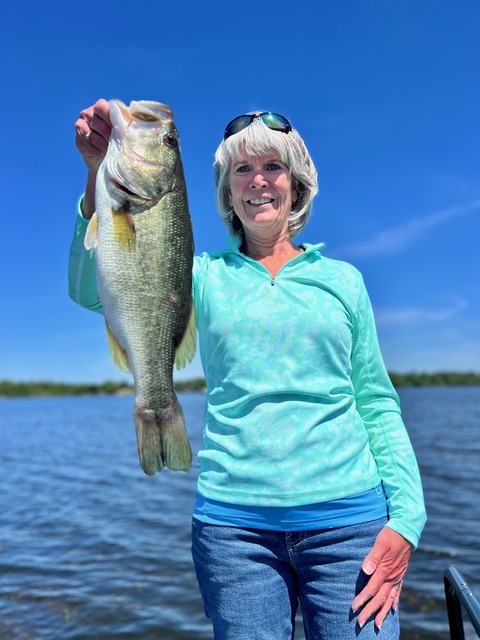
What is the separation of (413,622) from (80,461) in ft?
57.1

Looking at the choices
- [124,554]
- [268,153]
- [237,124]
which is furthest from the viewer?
[124,554]

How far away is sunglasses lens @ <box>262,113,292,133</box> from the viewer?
2.92 meters

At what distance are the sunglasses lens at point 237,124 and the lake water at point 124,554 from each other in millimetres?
6367

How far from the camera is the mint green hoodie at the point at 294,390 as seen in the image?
8.41 feet

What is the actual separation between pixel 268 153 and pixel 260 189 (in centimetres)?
17

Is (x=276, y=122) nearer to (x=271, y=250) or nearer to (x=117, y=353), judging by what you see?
(x=271, y=250)

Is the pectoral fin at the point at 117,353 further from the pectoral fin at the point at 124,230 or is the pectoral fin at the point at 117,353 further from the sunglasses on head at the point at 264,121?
the sunglasses on head at the point at 264,121

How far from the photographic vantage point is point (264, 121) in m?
2.93

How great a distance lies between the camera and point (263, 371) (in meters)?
2.62

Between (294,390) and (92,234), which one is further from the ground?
(92,234)

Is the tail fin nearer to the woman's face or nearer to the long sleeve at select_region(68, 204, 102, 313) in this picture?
the long sleeve at select_region(68, 204, 102, 313)

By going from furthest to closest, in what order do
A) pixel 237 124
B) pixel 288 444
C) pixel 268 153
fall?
pixel 237 124 < pixel 268 153 < pixel 288 444

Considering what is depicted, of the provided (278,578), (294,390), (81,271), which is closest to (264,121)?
(81,271)

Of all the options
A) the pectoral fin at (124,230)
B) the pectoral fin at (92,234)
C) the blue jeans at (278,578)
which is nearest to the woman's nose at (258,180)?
the pectoral fin at (124,230)
